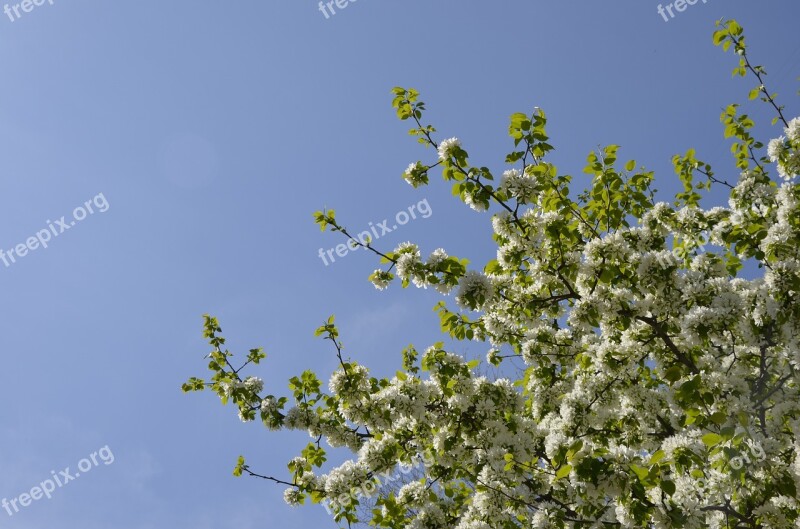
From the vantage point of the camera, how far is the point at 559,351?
28.9 feet

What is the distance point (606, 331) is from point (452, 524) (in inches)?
A: 139

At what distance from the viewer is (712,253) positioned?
326 inches

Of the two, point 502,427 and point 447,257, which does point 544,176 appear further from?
point 502,427

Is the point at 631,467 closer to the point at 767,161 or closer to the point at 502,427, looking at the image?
the point at 502,427

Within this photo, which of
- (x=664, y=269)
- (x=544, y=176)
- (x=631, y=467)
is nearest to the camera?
(x=631, y=467)

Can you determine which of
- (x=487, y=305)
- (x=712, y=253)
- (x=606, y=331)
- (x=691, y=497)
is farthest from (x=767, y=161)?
(x=691, y=497)

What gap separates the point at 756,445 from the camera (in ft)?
17.5

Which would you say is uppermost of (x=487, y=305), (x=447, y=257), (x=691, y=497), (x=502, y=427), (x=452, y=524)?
(x=447, y=257)

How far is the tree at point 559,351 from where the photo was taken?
679 cm

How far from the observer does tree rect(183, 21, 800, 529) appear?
6789 mm

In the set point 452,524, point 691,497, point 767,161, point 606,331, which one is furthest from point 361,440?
point 767,161

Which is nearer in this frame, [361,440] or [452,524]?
[452,524]

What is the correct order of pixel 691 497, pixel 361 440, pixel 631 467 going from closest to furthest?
pixel 631 467 < pixel 691 497 < pixel 361 440

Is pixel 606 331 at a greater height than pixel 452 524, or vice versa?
pixel 606 331
